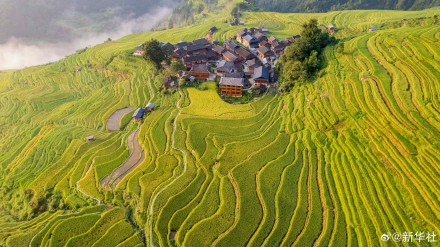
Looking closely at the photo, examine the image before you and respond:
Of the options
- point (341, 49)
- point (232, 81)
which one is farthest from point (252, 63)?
point (341, 49)

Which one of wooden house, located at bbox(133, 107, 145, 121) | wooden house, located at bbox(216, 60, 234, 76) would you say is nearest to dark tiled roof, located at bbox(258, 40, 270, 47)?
wooden house, located at bbox(216, 60, 234, 76)

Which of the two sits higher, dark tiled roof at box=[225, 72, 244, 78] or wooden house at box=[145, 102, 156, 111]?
dark tiled roof at box=[225, 72, 244, 78]

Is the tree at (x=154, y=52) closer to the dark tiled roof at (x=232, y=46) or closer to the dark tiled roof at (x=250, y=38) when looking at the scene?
the dark tiled roof at (x=232, y=46)

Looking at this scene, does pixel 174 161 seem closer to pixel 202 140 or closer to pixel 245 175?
pixel 202 140

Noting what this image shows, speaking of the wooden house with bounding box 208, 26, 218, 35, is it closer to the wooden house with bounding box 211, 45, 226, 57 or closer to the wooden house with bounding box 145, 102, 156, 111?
the wooden house with bounding box 211, 45, 226, 57

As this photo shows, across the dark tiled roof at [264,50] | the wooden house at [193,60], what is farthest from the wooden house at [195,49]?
the dark tiled roof at [264,50]

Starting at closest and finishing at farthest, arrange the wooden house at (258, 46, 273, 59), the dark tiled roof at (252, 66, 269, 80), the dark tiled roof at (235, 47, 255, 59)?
the dark tiled roof at (252, 66, 269, 80)
the wooden house at (258, 46, 273, 59)
the dark tiled roof at (235, 47, 255, 59)

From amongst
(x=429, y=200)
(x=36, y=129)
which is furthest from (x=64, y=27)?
(x=429, y=200)
